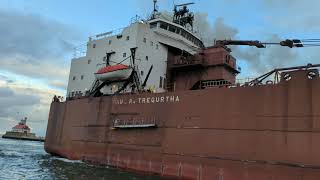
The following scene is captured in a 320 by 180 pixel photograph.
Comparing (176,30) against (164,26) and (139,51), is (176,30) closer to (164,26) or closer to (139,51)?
(164,26)

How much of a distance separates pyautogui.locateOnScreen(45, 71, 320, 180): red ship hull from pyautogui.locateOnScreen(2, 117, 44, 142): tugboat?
70.3 metres

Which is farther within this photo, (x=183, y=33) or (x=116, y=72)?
(x=183, y=33)

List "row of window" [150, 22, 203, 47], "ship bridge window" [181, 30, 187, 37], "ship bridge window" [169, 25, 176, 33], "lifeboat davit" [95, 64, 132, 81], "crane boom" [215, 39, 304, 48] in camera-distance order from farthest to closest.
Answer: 1. "ship bridge window" [181, 30, 187, 37]
2. "ship bridge window" [169, 25, 176, 33]
3. "row of window" [150, 22, 203, 47]
4. "lifeboat davit" [95, 64, 132, 81]
5. "crane boom" [215, 39, 304, 48]

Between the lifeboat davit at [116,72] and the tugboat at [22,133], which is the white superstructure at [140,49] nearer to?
the lifeboat davit at [116,72]

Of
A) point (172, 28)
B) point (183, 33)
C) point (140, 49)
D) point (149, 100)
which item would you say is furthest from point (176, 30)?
point (149, 100)

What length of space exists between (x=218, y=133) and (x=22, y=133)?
261 ft

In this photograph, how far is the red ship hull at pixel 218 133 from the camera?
12641 millimetres

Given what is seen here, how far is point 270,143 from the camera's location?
518 inches

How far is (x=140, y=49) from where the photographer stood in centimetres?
2031

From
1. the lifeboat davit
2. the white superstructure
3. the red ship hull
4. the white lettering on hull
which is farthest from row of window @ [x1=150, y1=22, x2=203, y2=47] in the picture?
the red ship hull

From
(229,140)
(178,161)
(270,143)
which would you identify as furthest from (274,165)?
(178,161)

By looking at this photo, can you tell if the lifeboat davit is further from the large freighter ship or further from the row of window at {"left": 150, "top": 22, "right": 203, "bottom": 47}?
the row of window at {"left": 150, "top": 22, "right": 203, "bottom": 47}

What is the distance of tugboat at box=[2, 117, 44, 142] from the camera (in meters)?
84.2

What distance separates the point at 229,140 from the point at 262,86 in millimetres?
2477
